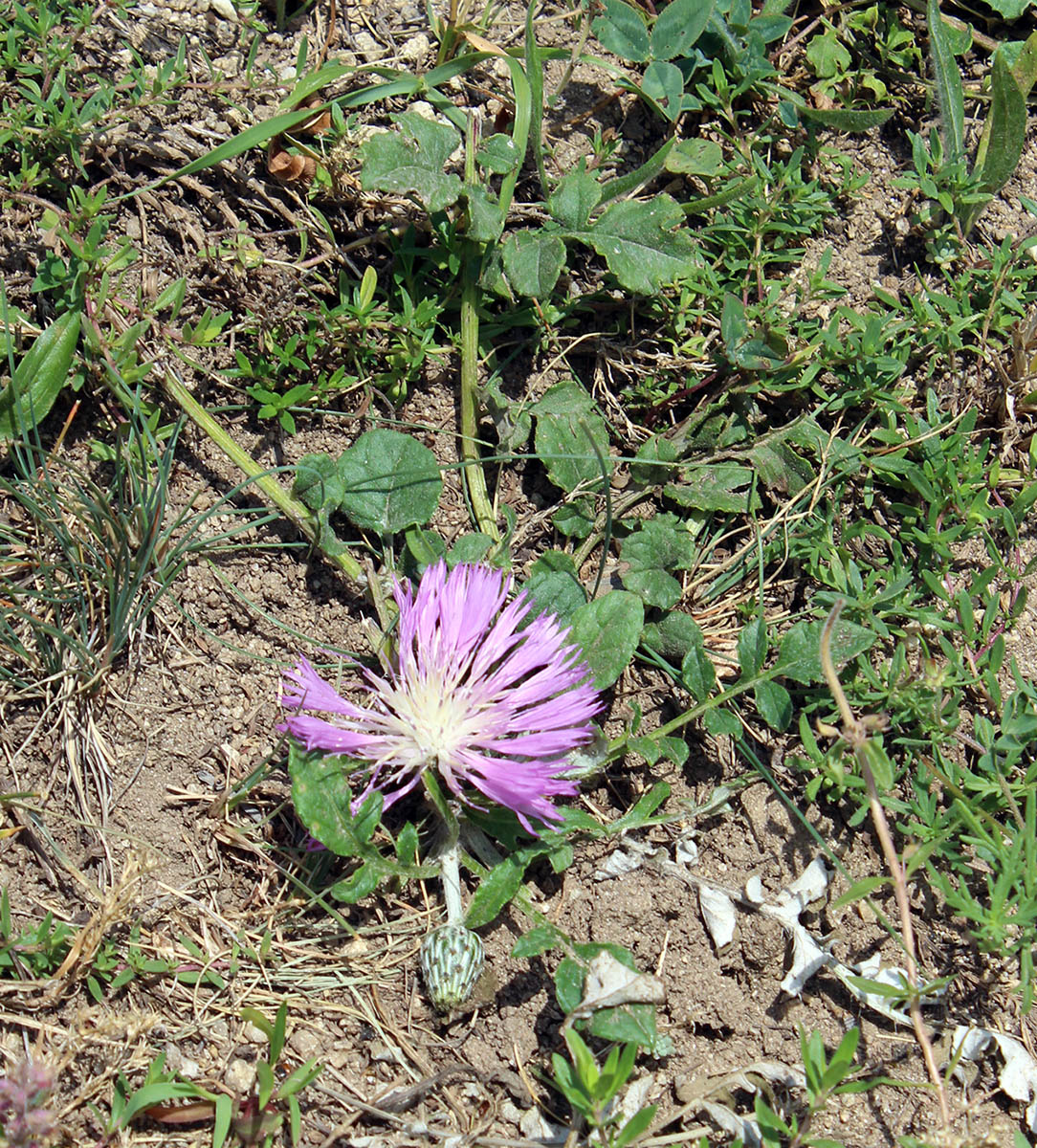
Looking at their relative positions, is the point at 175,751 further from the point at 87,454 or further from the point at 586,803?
the point at 586,803

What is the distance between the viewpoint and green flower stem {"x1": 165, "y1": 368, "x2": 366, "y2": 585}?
2.23m

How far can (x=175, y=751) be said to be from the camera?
2.15 metres

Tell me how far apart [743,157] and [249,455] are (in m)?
1.42

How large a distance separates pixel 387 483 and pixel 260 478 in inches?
10.6

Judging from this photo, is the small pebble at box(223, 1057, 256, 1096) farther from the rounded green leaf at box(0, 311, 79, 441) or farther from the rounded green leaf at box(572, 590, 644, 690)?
the rounded green leaf at box(0, 311, 79, 441)

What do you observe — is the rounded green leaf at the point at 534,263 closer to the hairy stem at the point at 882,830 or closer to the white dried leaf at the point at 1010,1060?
the hairy stem at the point at 882,830

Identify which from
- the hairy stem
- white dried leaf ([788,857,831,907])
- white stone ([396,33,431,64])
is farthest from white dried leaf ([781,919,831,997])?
white stone ([396,33,431,64])

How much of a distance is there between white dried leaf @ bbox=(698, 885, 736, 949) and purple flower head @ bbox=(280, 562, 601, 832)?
0.38 metres

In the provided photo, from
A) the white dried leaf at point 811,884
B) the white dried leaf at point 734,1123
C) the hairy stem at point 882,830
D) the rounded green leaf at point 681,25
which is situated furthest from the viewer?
the rounded green leaf at point 681,25

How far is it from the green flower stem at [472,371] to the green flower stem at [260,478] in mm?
304

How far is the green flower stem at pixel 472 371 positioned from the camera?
7.63ft

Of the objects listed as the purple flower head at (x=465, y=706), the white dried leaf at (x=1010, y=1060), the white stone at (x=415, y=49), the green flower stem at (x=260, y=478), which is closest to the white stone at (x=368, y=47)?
the white stone at (x=415, y=49)

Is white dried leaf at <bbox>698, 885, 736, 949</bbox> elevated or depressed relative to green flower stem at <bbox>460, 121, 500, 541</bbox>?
depressed

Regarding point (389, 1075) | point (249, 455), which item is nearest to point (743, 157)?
point (249, 455)
